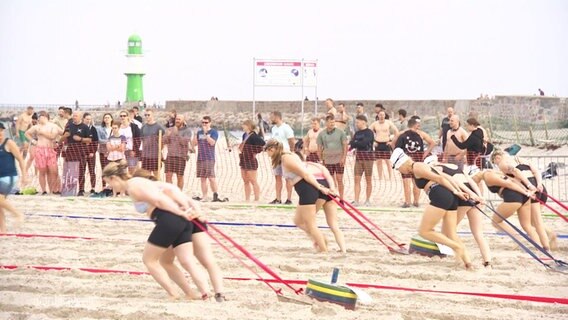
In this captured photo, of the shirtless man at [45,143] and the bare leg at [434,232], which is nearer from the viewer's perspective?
the bare leg at [434,232]

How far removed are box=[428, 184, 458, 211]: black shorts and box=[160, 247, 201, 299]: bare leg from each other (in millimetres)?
2966

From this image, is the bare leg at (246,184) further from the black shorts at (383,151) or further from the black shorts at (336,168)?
the black shorts at (383,151)

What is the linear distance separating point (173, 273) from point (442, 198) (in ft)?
10.2

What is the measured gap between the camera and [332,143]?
15297 millimetres

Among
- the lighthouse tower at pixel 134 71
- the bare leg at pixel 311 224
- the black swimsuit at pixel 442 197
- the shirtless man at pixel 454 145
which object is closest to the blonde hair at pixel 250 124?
the shirtless man at pixel 454 145

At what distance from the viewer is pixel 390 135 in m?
17.1

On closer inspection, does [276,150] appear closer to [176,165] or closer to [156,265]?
[156,265]

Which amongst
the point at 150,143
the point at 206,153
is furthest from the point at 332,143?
the point at 150,143

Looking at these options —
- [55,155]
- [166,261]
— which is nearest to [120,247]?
[166,261]

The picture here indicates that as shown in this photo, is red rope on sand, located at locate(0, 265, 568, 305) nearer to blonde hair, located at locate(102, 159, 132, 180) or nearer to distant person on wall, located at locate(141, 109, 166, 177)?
blonde hair, located at locate(102, 159, 132, 180)

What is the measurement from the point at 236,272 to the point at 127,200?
7.13m

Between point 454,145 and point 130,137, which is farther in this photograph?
point 130,137

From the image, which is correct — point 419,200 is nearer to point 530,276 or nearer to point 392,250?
point 392,250

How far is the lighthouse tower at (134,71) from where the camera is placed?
216ft
